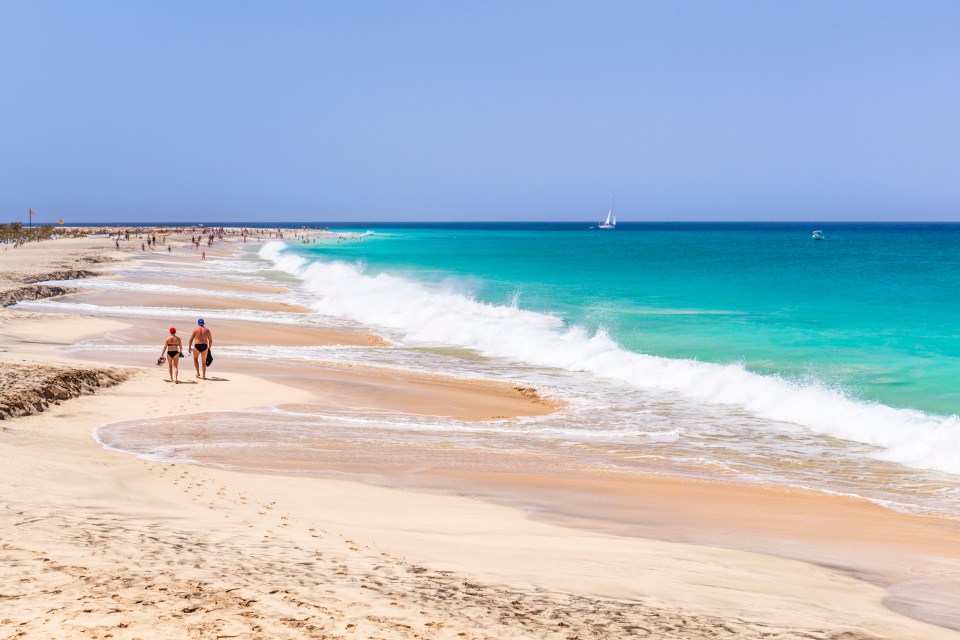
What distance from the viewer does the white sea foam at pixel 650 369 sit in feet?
46.6

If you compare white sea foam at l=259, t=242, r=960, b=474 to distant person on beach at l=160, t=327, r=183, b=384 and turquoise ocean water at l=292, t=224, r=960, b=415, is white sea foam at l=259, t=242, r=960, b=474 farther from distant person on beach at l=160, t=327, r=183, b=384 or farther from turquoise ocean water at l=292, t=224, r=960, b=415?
distant person on beach at l=160, t=327, r=183, b=384

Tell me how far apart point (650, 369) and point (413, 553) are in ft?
47.2

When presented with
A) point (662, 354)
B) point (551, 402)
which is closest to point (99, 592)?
point (551, 402)

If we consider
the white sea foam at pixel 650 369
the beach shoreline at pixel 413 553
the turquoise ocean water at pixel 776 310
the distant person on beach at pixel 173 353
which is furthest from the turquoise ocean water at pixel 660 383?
the distant person on beach at pixel 173 353

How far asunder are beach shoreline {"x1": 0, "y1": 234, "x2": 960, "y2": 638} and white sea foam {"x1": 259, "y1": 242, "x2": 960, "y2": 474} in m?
4.51

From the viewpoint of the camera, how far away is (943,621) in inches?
262

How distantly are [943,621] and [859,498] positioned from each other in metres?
4.48

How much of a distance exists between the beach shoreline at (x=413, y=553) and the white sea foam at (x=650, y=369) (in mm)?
4505

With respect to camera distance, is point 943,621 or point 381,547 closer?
point 943,621

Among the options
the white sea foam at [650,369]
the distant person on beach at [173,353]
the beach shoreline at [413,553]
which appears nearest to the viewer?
the beach shoreline at [413,553]

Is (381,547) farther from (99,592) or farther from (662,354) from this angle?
(662,354)

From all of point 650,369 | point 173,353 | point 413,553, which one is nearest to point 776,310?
point 650,369

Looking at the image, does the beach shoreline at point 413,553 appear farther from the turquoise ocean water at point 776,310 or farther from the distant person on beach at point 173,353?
the turquoise ocean water at point 776,310

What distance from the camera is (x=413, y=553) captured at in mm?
7406
